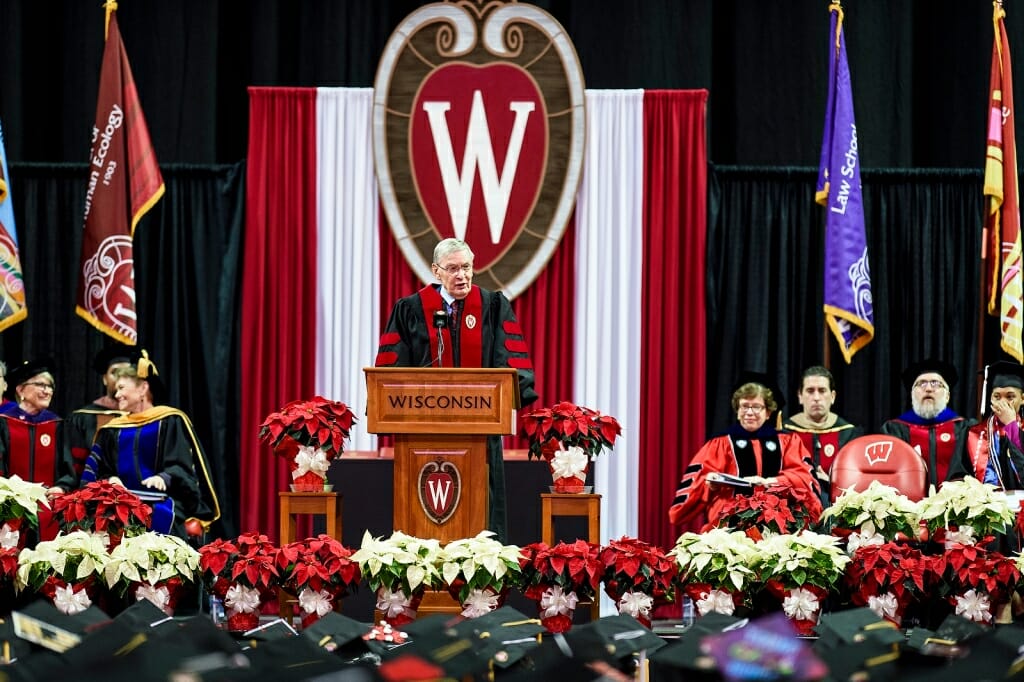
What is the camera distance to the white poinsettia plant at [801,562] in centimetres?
545

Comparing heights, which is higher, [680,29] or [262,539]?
[680,29]

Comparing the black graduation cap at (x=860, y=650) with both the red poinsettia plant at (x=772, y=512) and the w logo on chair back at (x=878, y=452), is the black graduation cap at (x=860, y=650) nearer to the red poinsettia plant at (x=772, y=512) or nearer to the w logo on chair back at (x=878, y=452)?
the red poinsettia plant at (x=772, y=512)

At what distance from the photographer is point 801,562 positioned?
545 cm

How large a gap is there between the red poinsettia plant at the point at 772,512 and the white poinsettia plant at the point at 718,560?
0.31 m

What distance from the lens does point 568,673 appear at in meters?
3.15

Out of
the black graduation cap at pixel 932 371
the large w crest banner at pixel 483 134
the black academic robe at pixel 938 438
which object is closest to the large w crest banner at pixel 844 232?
the black graduation cap at pixel 932 371

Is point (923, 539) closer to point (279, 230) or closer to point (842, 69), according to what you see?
point (842, 69)

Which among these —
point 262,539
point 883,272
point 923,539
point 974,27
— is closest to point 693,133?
point 883,272

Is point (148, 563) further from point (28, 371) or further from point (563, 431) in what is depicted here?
point (28, 371)

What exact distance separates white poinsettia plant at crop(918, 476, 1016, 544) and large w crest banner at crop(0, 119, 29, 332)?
216 inches

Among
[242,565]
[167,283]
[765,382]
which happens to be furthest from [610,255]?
[242,565]

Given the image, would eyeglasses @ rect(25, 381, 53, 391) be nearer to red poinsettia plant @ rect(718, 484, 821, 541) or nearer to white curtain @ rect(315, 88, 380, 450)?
white curtain @ rect(315, 88, 380, 450)

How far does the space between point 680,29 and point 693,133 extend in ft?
2.83

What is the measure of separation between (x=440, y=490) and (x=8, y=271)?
13.2 ft
